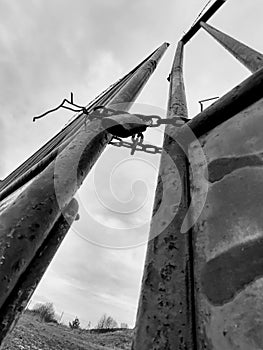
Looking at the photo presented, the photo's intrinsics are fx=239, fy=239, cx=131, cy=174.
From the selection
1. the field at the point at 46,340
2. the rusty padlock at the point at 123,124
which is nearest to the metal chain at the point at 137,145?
the rusty padlock at the point at 123,124

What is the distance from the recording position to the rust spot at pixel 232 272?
0.72 meters

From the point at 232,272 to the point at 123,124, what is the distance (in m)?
1.03

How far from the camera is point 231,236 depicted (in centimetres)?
84

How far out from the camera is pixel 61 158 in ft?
4.04

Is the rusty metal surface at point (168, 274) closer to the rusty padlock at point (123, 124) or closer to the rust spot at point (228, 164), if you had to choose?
the rust spot at point (228, 164)

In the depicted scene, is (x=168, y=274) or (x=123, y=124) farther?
(x=123, y=124)

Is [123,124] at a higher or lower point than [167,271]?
higher

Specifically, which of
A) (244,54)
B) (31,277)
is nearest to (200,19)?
(244,54)

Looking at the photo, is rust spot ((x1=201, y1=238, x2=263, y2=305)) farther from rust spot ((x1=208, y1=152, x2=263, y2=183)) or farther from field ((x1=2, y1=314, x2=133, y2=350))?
field ((x1=2, y1=314, x2=133, y2=350))

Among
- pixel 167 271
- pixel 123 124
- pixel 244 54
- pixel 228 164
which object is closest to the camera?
pixel 167 271

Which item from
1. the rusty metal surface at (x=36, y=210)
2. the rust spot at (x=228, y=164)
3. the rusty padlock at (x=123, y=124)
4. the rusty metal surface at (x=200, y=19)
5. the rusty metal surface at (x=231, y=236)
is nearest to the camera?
the rusty metal surface at (x=231, y=236)

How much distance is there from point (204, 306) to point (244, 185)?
0.47m

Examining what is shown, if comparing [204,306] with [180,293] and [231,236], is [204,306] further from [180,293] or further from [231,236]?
[231,236]

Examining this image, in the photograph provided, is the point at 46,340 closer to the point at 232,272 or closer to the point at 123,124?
the point at 123,124
